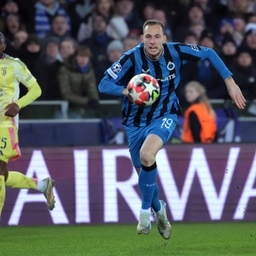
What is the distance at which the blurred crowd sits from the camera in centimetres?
1192

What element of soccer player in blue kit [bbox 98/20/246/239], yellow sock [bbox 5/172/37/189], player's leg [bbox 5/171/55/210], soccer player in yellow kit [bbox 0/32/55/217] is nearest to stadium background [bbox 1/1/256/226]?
player's leg [bbox 5/171/55/210]

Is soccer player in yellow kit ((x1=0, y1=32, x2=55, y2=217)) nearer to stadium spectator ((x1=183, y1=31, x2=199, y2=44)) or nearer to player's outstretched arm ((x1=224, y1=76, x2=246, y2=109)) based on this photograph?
player's outstretched arm ((x1=224, y1=76, x2=246, y2=109))

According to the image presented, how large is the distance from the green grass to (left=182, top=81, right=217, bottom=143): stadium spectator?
1659mm

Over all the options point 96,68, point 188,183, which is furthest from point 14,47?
point 188,183

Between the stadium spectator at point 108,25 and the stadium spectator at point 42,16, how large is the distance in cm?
34

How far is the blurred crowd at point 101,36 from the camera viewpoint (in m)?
11.9

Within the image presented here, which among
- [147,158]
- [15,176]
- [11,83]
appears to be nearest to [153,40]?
[147,158]

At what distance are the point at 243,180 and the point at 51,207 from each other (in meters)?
2.40

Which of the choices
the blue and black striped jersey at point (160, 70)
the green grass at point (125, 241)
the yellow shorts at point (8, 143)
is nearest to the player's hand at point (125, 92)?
the blue and black striped jersey at point (160, 70)

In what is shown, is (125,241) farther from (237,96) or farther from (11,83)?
(11,83)

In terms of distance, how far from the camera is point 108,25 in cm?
1272

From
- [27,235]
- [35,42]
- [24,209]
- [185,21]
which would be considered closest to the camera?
[27,235]

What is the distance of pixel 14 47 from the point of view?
12.2 metres

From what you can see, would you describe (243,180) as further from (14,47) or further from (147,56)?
(14,47)
